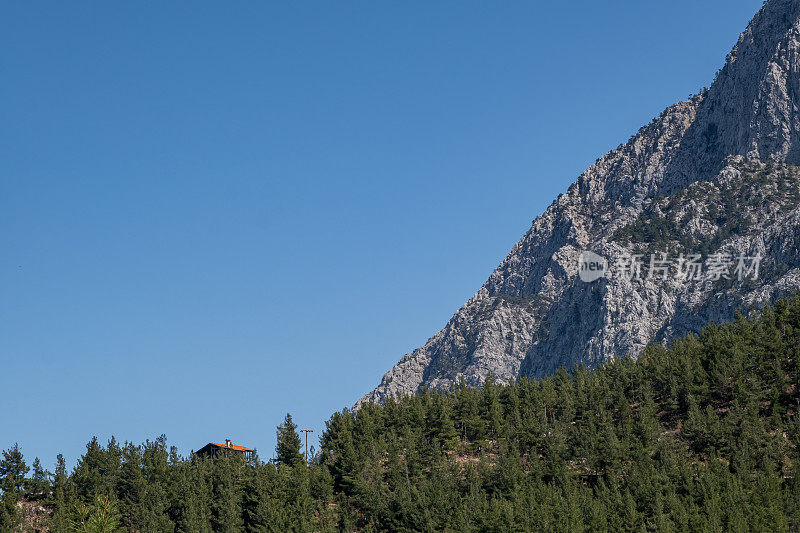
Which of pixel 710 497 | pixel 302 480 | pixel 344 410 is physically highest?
pixel 344 410

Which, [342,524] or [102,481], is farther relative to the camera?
[102,481]

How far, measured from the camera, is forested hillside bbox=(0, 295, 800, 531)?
98250 millimetres

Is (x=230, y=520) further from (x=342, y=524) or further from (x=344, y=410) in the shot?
(x=344, y=410)

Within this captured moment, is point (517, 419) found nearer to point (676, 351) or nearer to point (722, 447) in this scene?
point (722, 447)

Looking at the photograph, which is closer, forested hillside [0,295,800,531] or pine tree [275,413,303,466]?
forested hillside [0,295,800,531]

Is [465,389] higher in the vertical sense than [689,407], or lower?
higher

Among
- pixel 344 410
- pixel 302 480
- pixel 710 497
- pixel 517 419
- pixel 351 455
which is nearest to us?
pixel 710 497

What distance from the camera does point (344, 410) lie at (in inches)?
6078

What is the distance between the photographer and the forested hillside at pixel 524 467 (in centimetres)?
9825

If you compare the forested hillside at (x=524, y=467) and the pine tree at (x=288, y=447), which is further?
the pine tree at (x=288, y=447)

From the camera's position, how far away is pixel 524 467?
4683 inches

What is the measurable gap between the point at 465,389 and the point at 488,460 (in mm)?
28354

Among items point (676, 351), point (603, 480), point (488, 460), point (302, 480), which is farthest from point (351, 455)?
point (676, 351)

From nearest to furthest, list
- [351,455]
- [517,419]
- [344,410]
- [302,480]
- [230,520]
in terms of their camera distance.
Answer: [230,520] < [302,480] < [351,455] < [517,419] < [344,410]
